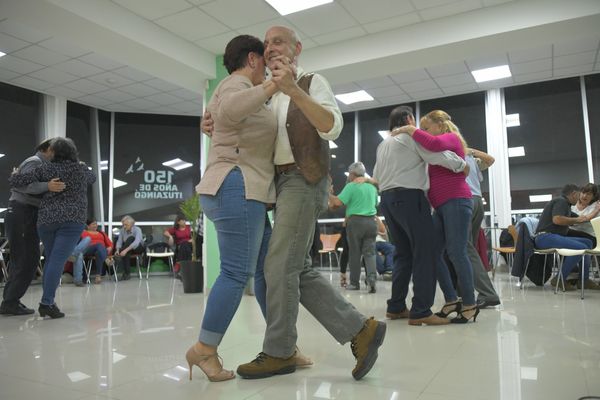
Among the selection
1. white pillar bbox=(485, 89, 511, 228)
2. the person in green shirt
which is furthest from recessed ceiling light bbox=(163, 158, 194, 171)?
white pillar bbox=(485, 89, 511, 228)

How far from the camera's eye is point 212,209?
161 cm

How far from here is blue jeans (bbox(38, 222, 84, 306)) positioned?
3146 millimetres

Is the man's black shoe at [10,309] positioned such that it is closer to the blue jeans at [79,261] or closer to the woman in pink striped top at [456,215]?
the woman in pink striped top at [456,215]

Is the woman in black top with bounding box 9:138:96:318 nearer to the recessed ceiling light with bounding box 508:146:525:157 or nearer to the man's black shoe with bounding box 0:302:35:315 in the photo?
the man's black shoe with bounding box 0:302:35:315

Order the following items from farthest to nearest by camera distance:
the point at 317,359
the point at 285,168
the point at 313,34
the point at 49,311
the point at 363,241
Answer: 1. the point at 313,34
2. the point at 363,241
3. the point at 49,311
4. the point at 317,359
5. the point at 285,168

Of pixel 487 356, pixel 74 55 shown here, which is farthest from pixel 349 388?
pixel 74 55

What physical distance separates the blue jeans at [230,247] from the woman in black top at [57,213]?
81.3 inches

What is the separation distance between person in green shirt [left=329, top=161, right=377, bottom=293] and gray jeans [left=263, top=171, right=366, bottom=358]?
2782mm

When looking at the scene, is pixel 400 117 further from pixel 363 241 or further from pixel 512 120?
pixel 512 120

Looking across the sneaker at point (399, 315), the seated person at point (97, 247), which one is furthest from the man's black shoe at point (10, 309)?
the seated person at point (97, 247)

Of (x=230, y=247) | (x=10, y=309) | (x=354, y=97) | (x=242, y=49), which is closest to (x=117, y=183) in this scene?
(x=354, y=97)

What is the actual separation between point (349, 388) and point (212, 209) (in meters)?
0.77

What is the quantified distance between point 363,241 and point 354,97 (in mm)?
3843

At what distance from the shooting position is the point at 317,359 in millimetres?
1901
